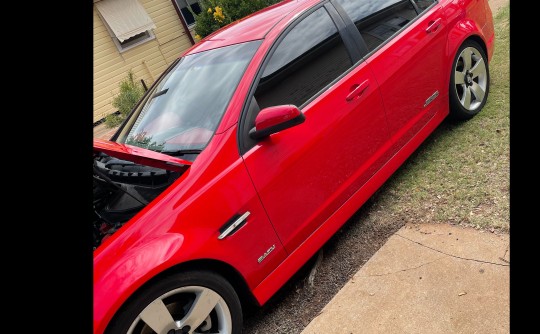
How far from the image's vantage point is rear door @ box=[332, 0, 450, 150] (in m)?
3.14

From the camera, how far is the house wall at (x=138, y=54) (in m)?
13.5

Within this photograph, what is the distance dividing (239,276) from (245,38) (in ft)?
5.38

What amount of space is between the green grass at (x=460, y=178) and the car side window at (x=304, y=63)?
1.14 metres

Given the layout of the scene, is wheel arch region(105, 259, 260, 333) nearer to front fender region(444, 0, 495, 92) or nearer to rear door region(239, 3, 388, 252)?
rear door region(239, 3, 388, 252)

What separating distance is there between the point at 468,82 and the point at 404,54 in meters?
1.01

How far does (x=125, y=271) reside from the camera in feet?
6.46

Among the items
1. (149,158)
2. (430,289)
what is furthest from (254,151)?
(430,289)

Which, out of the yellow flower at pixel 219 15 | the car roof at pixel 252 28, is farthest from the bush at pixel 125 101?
the car roof at pixel 252 28

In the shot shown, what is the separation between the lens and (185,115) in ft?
8.96

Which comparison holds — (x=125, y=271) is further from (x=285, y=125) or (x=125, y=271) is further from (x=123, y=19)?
(x=123, y=19)

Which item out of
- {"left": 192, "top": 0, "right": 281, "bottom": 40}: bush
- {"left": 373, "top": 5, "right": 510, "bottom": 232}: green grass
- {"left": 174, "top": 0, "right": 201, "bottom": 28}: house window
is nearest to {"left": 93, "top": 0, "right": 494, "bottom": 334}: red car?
{"left": 373, "top": 5, "right": 510, "bottom": 232}: green grass
